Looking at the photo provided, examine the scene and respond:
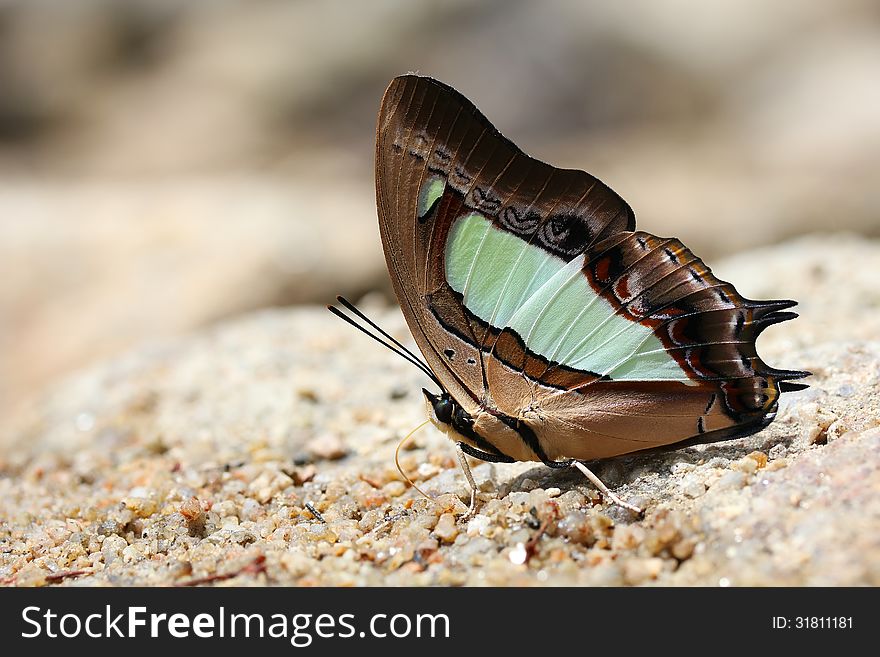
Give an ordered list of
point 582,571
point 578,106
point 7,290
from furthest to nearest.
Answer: point 578,106
point 7,290
point 582,571

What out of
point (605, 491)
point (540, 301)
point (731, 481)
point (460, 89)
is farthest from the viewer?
point (460, 89)

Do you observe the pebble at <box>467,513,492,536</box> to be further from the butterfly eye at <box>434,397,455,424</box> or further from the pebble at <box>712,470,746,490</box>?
the pebble at <box>712,470,746,490</box>

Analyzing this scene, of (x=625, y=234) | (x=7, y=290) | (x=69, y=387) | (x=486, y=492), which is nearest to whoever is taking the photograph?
(x=625, y=234)

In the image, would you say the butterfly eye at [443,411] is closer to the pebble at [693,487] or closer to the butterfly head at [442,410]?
the butterfly head at [442,410]

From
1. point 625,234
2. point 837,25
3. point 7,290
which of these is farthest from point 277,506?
point 837,25

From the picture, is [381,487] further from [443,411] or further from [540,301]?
[540,301]

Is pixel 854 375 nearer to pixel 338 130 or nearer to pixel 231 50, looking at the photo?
pixel 338 130

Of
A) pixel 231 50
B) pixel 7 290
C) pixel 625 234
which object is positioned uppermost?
pixel 231 50

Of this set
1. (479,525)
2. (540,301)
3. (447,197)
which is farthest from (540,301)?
(479,525)
